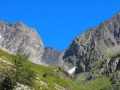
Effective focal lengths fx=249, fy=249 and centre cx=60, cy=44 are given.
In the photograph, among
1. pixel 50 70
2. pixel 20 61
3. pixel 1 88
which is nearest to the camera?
pixel 1 88

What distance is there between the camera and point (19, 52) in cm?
5459

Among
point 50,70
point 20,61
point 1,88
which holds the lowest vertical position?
point 1,88

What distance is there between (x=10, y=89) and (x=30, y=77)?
3208cm

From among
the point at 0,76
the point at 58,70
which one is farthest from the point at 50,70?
the point at 0,76

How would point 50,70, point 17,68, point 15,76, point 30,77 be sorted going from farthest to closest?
point 50,70
point 30,77
point 17,68
point 15,76

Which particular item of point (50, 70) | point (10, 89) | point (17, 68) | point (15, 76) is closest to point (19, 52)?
point (17, 68)

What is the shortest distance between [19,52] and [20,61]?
351 inches

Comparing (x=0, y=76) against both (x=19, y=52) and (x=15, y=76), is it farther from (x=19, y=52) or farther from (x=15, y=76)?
(x=19, y=52)

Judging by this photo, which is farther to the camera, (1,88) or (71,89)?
(71,89)

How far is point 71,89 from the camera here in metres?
137

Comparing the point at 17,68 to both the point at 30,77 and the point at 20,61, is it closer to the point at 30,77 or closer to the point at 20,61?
the point at 20,61

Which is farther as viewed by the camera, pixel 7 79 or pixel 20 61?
pixel 20 61

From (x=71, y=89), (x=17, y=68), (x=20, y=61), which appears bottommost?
(x=17, y=68)

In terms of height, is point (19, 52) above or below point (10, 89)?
above
